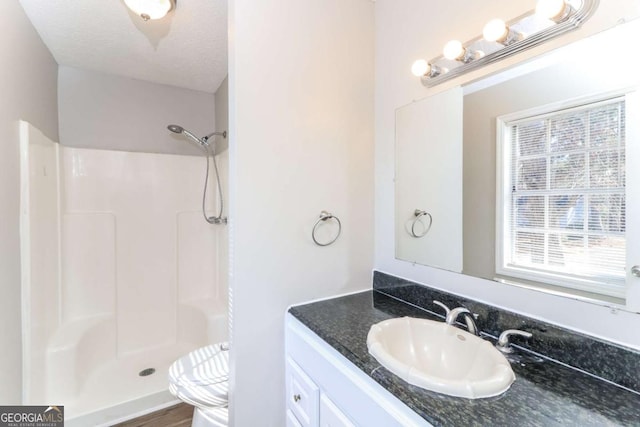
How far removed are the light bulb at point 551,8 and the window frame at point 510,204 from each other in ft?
0.85

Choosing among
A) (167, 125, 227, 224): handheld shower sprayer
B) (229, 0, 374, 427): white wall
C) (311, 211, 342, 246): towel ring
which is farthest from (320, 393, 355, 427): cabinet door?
(167, 125, 227, 224): handheld shower sprayer

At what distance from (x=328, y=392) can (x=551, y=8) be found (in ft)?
4.73

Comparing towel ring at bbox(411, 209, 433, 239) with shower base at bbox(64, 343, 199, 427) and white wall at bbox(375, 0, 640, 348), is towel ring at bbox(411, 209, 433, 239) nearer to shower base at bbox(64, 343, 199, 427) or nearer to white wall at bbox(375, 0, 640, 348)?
white wall at bbox(375, 0, 640, 348)

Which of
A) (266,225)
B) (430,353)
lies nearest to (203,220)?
(266,225)

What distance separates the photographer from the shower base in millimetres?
1822

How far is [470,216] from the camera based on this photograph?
3.87 feet

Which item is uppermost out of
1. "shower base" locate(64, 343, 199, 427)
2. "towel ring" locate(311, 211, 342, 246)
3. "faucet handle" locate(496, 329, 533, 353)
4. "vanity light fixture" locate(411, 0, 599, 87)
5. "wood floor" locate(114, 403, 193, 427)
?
"vanity light fixture" locate(411, 0, 599, 87)

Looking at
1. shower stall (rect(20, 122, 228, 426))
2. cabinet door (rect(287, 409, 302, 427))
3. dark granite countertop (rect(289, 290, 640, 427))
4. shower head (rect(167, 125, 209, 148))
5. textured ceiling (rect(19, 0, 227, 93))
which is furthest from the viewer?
shower head (rect(167, 125, 209, 148))

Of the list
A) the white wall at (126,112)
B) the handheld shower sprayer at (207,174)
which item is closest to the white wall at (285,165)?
the handheld shower sprayer at (207,174)

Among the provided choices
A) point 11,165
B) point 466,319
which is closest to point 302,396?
point 466,319

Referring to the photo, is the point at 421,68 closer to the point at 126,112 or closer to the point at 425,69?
the point at 425,69

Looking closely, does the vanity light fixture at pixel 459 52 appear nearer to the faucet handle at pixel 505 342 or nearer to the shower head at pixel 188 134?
the faucet handle at pixel 505 342

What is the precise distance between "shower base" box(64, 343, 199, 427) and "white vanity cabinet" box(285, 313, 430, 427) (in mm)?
1335

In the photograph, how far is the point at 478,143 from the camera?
1151 mm
